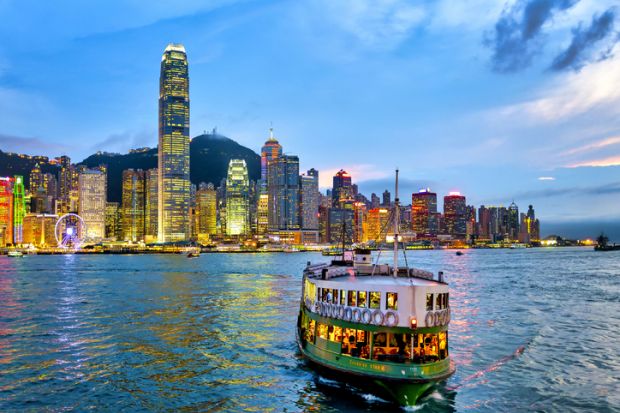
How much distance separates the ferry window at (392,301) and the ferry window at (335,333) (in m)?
3.07

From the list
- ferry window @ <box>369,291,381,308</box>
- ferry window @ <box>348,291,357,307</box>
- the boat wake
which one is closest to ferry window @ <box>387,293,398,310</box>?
ferry window @ <box>369,291,381,308</box>

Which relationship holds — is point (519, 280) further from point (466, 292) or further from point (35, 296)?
point (35, 296)

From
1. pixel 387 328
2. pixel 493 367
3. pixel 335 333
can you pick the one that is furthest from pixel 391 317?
pixel 493 367

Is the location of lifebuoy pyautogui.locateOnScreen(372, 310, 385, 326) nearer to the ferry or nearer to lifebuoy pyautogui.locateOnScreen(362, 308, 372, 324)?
the ferry

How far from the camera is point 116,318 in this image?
5084 centimetres

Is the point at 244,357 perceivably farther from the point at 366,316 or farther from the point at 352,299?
the point at 366,316

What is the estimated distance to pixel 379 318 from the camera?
79.4ft

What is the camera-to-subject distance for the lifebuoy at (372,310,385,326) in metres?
24.1

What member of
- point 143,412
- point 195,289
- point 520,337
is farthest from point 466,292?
point 143,412

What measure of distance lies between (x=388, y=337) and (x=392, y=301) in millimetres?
1627

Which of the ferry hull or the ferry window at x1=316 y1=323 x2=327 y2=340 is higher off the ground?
the ferry window at x1=316 y1=323 x2=327 y2=340

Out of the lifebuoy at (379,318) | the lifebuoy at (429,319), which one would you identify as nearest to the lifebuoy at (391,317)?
the lifebuoy at (379,318)

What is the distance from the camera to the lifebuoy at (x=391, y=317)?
78.5 feet

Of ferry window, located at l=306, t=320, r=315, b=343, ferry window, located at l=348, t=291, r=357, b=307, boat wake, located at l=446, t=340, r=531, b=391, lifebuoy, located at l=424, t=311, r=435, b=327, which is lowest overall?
boat wake, located at l=446, t=340, r=531, b=391
